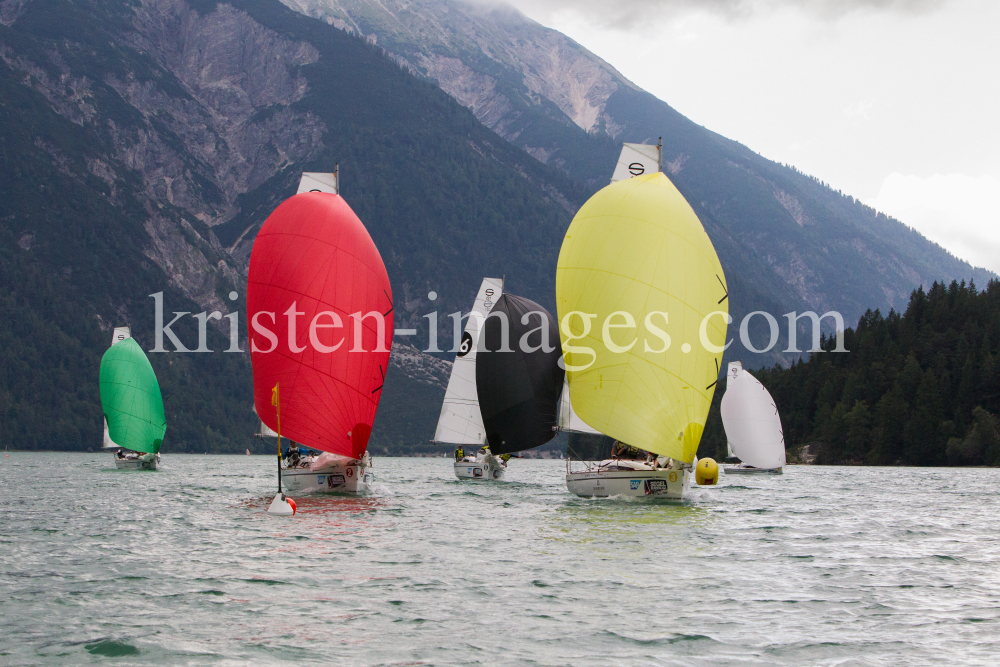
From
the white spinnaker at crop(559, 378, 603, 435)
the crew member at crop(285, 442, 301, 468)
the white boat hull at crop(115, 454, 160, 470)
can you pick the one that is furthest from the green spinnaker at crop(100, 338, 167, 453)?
the crew member at crop(285, 442, 301, 468)

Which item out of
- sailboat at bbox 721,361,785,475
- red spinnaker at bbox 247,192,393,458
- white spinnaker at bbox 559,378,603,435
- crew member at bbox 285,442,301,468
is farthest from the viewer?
sailboat at bbox 721,361,785,475

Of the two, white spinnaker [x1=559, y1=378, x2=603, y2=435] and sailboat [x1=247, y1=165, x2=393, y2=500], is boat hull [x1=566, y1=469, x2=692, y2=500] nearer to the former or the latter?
white spinnaker [x1=559, y1=378, x2=603, y2=435]

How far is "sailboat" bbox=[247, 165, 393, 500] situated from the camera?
3716cm

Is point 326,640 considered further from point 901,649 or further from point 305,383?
point 305,383

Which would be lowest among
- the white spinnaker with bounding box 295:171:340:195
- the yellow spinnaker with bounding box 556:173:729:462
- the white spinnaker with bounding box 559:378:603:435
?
the white spinnaker with bounding box 559:378:603:435

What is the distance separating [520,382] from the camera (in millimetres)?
52344

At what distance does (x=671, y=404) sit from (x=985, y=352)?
102922 mm

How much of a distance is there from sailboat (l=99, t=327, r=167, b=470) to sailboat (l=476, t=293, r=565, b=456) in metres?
35.3

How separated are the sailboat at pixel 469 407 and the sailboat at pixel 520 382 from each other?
10.0 m

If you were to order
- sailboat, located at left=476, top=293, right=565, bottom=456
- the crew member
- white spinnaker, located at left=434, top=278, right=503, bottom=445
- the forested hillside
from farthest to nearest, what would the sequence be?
the forested hillside → white spinnaker, located at left=434, top=278, right=503, bottom=445 → sailboat, located at left=476, top=293, right=565, bottom=456 → the crew member

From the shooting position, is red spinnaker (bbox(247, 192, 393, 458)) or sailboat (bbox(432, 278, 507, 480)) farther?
sailboat (bbox(432, 278, 507, 480))

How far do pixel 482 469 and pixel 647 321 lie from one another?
32.2m

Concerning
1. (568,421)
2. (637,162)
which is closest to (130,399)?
(568,421)

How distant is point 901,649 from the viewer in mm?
15352
